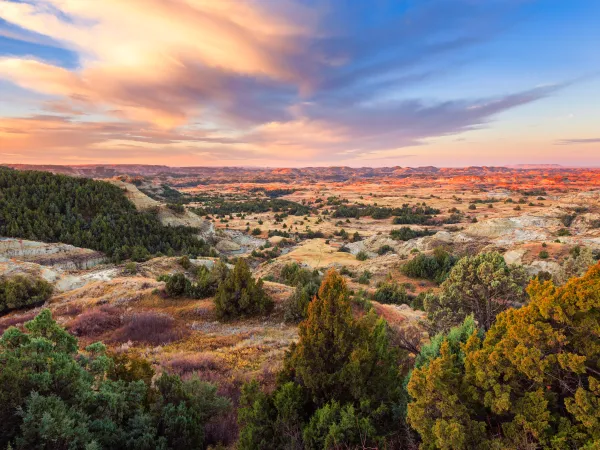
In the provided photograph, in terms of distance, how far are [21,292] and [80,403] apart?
62.5ft

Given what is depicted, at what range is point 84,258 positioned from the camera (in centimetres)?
3052

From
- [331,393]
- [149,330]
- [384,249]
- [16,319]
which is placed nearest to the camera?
[331,393]

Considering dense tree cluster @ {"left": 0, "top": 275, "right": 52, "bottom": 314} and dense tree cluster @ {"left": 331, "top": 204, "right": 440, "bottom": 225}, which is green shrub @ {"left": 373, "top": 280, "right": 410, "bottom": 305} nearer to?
dense tree cluster @ {"left": 0, "top": 275, "right": 52, "bottom": 314}

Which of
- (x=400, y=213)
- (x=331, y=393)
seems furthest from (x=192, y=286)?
(x=400, y=213)

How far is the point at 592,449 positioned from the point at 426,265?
27949mm

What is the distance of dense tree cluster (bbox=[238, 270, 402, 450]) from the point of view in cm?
498

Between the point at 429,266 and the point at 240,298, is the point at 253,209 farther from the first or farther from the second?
the point at 240,298

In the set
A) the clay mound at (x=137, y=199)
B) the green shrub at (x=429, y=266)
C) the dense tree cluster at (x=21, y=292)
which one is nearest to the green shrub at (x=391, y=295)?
the green shrub at (x=429, y=266)

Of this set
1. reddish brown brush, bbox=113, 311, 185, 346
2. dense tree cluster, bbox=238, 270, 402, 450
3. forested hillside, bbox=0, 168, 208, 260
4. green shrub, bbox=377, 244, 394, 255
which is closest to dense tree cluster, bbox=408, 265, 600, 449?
dense tree cluster, bbox=238, 270, 402, 450

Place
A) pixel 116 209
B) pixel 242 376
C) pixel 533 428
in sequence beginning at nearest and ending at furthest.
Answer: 1. pixel 533 428
2. pixel 242 376
3. pixel 116 209

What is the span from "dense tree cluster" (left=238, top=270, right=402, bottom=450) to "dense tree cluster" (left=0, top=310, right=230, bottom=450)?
4.16ft

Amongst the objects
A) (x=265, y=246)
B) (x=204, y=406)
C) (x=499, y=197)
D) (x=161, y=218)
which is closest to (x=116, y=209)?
(x=161, y=218)

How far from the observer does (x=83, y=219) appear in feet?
120

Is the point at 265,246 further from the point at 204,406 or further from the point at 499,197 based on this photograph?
the point at 499,197
